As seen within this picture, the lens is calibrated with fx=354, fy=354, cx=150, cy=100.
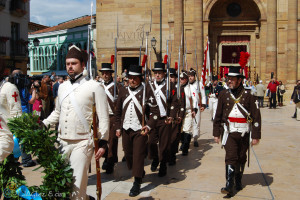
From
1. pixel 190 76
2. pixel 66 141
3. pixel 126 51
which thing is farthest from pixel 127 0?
pixel 66 141

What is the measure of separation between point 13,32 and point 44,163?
28.5m

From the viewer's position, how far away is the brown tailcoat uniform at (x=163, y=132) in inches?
261

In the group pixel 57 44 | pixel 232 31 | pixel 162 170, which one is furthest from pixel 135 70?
pixel 57 44

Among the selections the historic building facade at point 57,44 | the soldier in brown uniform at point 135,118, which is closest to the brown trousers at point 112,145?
the soldier in brown uniform at point 135,118

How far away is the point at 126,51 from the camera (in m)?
26.5

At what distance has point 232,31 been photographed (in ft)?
86.7

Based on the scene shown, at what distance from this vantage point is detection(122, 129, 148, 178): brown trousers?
5683mm

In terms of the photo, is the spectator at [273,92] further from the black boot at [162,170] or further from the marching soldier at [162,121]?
the black boot at [162,170]

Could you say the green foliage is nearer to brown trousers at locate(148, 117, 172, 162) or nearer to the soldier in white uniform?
the soldier in white uniform

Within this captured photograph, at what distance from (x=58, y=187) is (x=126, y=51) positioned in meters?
23.3

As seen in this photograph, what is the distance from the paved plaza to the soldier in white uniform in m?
1.66

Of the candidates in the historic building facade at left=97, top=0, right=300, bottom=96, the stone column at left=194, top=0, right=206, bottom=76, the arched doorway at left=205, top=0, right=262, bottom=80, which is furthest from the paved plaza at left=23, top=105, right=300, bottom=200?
the arched doorway at left=205, top=0, right=262, bottom=80

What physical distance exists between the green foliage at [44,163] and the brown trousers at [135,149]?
2031 mm

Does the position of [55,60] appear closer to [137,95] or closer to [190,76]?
[190,76]
